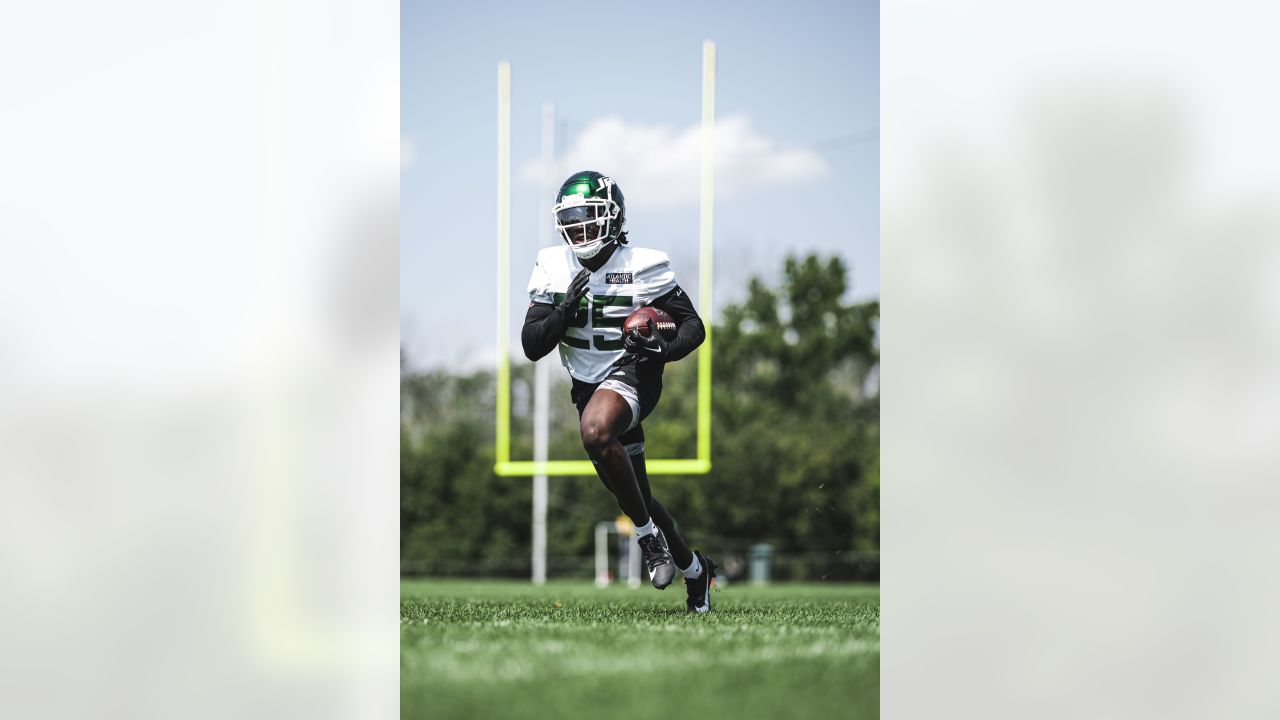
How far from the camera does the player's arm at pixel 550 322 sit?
336cm

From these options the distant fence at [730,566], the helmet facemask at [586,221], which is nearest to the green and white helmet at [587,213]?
the helmet facemask at [586,221]

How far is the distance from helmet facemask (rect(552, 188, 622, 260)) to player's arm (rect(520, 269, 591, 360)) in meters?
0.08

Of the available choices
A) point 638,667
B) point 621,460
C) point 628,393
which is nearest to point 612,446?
point 621,460

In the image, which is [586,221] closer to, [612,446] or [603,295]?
[603,295]

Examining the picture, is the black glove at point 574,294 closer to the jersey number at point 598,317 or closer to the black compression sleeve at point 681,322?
the jersey number at point 598,317

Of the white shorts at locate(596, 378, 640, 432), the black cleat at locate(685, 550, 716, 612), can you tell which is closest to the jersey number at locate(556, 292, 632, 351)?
the white shorts at locate(596, 378, 640, 432)

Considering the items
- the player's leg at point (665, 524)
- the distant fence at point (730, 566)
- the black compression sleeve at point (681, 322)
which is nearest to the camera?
the black compression sleeve at point (681, 322)

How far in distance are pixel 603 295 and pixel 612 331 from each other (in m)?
0.10

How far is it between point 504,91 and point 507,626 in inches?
174

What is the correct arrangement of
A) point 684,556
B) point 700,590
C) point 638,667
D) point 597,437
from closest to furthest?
1. point 638,667
2. point 597,437
3. point 684,556
4. point 700,590

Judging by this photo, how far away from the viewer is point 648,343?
337 centimetres
